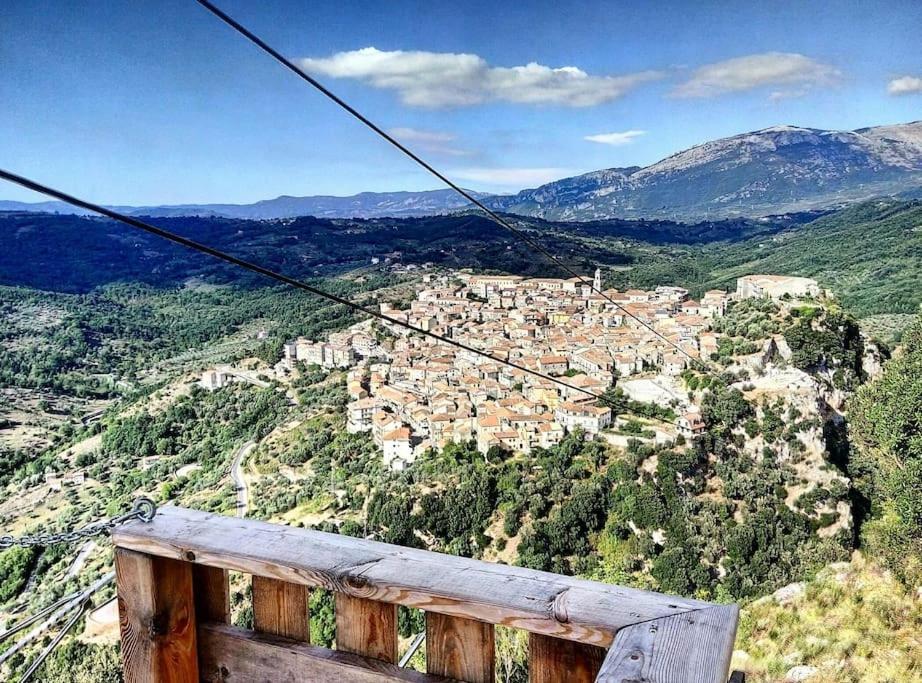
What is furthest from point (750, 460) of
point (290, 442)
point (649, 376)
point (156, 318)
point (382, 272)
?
point (156, 318)

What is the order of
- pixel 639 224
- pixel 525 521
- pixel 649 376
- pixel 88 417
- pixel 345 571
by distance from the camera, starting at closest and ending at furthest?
pixel 345 571, pixel 525 521, pixel 649 376, pixel 88 417, pixel 639 224

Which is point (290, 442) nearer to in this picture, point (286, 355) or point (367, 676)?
point (286, 355)

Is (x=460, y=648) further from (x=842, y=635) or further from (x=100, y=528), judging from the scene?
(x=842, y=635)

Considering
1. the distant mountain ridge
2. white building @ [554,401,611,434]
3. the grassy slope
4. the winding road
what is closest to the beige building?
white building @ [554,401,611,434]

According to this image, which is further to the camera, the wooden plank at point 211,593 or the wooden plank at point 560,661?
the wooden plank at point 211,593

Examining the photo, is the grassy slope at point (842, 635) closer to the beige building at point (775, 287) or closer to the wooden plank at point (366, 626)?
the wooden plank at point (366, 626)

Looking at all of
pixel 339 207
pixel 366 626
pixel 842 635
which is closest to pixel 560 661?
pixel 366 626

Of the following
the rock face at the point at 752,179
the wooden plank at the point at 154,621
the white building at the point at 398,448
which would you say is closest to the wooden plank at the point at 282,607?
the wooden plank at the point at 154,621
